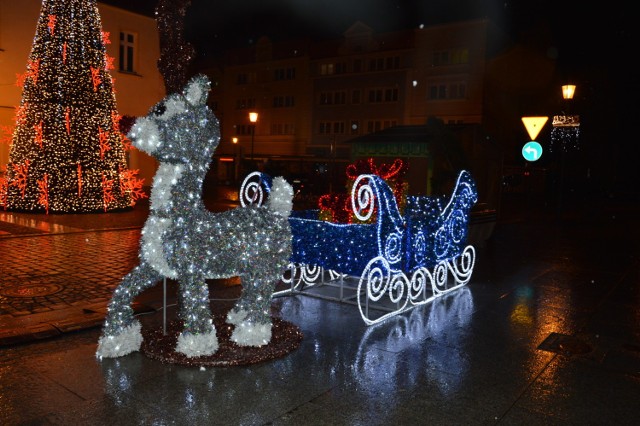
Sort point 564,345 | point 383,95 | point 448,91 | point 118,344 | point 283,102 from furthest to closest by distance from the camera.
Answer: point 283,102
point 383,95
point 448,91
point 564,345
point 118,344

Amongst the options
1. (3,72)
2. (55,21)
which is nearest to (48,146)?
(55,21)

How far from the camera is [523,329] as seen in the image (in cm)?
656

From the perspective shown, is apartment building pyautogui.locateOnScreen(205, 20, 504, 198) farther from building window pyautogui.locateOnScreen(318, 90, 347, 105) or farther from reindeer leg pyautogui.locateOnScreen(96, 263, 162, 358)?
reindeer leg pyautogui.locateOnScreen(96, 263, 162, 358)

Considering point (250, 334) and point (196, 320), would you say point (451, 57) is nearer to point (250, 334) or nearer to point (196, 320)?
point (250, 334)

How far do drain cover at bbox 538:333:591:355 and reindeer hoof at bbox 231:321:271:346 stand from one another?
3.05m

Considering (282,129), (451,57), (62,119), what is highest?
(451,57)

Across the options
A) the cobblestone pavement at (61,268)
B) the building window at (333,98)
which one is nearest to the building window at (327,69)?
the building window at (333,98)

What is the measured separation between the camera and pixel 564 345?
597 centimetres

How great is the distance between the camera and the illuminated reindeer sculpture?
4.85 meters

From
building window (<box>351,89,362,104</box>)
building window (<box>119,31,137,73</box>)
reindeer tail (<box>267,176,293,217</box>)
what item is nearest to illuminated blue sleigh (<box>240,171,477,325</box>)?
reindeer tail (<box>267,176,293,217</box>)

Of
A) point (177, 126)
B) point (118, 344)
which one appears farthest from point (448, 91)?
point (118, 344)

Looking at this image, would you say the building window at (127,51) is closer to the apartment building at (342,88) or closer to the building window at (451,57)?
the apartment building at (342,88)

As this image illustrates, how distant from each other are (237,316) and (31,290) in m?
3.79

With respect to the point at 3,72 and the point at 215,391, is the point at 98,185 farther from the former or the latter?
the point at 215,391
